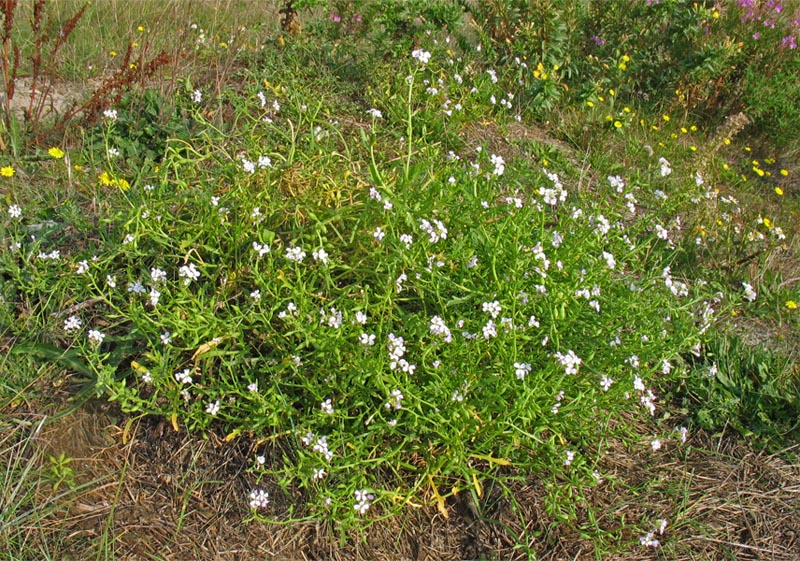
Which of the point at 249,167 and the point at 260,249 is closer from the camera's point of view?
the point at 260,249

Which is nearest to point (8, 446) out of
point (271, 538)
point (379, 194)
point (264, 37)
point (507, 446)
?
point (271, 538)

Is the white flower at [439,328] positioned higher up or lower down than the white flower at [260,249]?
lower down

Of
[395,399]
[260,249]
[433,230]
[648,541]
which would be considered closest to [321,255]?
[260,249]

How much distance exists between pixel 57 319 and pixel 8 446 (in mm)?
497

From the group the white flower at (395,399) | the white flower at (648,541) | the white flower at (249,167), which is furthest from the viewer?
the white flower at (249,167)

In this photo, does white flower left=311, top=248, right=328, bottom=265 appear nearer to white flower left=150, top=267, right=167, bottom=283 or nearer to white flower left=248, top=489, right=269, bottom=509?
white flower left=150, top=267, right=167, bottom=283

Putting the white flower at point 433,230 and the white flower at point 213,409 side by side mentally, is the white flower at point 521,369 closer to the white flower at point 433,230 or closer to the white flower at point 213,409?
the white flower at point 433,230

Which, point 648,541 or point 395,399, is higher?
point 395,399

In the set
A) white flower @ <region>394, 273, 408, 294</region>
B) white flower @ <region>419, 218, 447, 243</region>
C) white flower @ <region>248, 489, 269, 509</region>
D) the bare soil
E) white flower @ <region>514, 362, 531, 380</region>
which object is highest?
white flower @ <region>419, 218, 447, 243</region>

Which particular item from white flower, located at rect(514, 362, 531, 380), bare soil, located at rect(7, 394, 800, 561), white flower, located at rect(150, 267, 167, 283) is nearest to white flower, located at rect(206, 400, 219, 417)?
bare soil, located at rect(7, 394, 800, 561)

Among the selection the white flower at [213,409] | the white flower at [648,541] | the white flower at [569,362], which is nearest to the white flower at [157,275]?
the white flower at [213,409]

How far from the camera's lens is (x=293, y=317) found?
2.34 meters

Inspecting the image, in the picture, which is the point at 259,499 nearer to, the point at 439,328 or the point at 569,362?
the point at 439,328

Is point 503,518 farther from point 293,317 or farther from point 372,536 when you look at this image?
point 293,317
